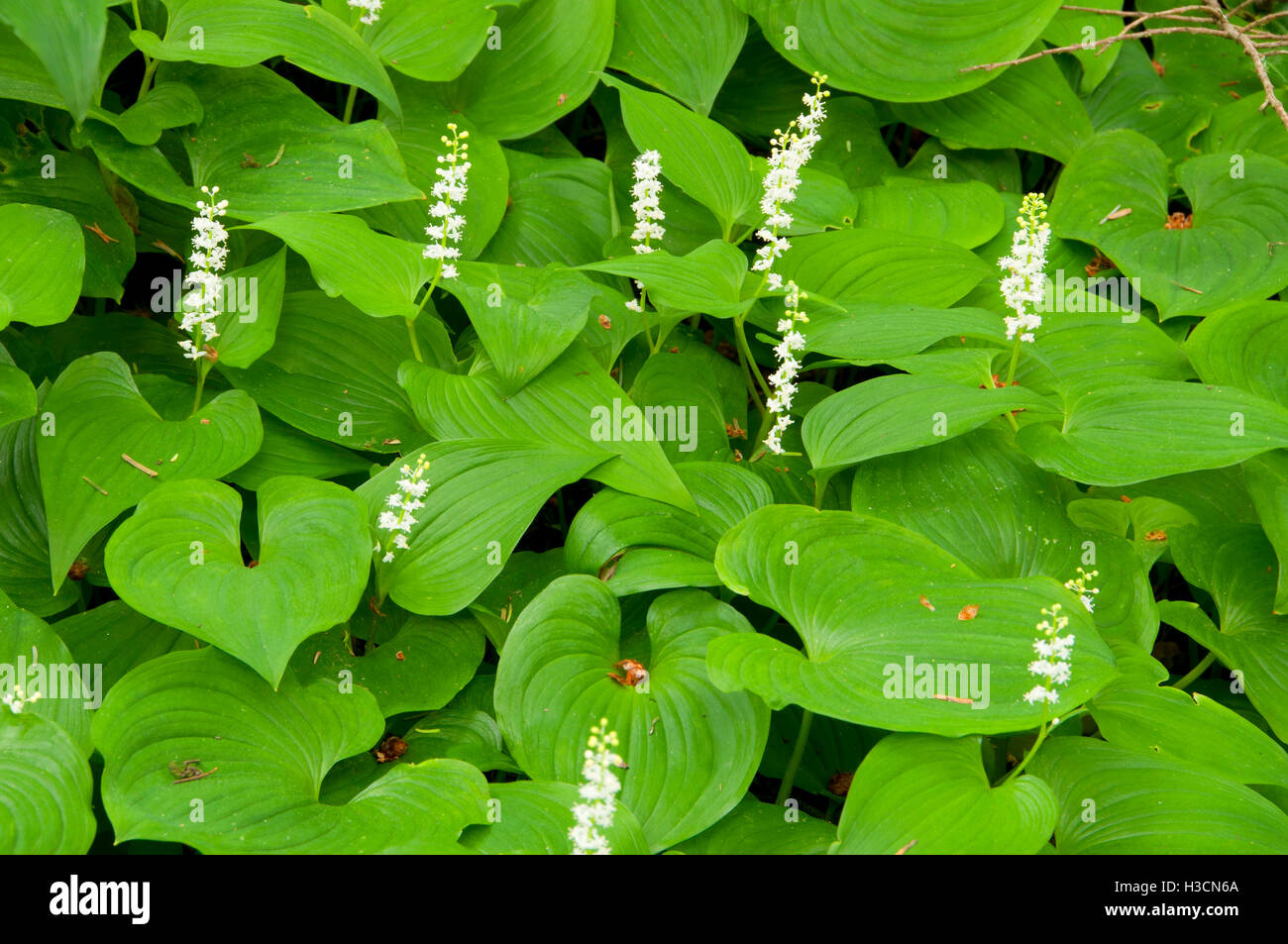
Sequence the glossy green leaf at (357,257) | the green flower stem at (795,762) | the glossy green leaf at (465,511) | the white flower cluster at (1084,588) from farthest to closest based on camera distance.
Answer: the glossy green leaf at (357,257)
the glossy green leaf at (465,511)
the green flower stem at (795,762)
the white flower cluster at (1084,588)

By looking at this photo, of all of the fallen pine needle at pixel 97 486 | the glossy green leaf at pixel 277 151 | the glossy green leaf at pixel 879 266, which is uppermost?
the glossy green leaf at pixel 277 151

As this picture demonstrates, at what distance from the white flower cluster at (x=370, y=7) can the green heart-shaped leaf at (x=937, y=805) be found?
9.46 ft

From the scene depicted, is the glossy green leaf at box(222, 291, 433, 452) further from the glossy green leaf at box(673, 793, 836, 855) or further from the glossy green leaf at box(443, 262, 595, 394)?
the glossy green leaf at box(673, 793, 836, 855)

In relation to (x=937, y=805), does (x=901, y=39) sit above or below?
above

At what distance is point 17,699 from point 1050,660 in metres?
2.33

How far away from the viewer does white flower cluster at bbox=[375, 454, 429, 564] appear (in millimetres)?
2584

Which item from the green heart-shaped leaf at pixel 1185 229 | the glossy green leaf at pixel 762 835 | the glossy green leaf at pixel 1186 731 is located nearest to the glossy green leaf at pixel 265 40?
the glossy green leaf at pixel 762 835

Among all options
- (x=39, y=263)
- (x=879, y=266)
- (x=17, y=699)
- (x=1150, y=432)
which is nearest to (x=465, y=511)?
(x=17, y=699)

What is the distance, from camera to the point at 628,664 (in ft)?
8.33

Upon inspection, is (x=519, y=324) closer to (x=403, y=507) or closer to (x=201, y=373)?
(x=403, y=507)

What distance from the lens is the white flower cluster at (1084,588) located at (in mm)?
2436

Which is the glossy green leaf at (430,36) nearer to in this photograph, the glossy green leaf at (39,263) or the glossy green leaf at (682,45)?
the glossy green leaf at (682,45)

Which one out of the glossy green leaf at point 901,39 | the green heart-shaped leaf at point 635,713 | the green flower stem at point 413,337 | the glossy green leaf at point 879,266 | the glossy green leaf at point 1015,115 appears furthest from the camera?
the glossy green leaf at point 1015,115

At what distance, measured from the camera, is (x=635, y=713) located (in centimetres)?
242
